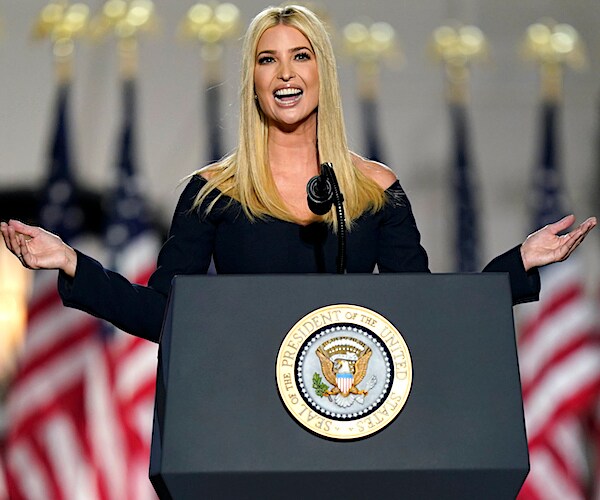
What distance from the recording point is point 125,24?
5.62 meters

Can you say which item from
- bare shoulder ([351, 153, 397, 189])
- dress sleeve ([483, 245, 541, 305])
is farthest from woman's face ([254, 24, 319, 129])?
dress sleeve ([483, 245, 541, 305])

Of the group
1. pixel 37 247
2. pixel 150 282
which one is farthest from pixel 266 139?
pixel 37 247

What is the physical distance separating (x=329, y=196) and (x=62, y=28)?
437 centimetres

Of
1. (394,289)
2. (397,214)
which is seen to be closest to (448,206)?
(397,214)

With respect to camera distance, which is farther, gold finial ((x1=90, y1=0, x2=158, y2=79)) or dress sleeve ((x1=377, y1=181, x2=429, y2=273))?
gold finial ((x1=90, y1=0, x2=158, y2=79))

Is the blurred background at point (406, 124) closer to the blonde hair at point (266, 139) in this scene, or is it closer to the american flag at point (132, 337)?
the american flag at point (132, 337)

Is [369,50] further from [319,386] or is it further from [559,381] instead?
[319,386]

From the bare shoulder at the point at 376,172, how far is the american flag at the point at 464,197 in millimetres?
3656

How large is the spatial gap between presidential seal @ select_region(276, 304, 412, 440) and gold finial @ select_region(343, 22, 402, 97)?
457 centimetres

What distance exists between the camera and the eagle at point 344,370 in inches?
50.9

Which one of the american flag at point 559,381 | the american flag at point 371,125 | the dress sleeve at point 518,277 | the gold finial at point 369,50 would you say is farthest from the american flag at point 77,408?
the dress sleeve at point 518,277

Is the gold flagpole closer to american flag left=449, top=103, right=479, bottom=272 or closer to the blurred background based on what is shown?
the blurred background

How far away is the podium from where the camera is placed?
1.27 m

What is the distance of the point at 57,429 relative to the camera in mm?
5094
